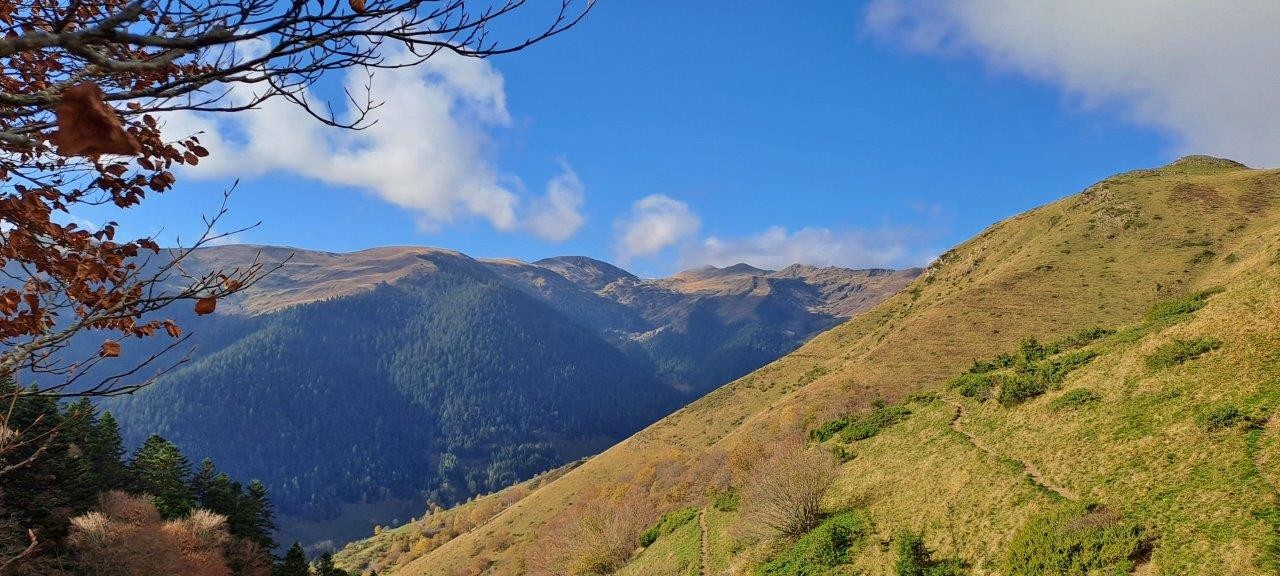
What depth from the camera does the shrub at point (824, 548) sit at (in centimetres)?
1966

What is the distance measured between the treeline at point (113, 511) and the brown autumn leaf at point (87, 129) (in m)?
31.7

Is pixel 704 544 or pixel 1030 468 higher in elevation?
pixel 1030 468

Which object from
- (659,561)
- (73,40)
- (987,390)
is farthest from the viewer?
(659,561)

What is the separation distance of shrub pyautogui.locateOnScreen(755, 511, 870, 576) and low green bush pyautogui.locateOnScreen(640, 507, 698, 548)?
14108 millimetres

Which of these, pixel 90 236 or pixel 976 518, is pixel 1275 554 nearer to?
pixel 976 518

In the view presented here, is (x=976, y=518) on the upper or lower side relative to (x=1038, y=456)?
lower

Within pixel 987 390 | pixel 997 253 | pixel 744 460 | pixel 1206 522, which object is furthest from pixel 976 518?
pixel 997 253

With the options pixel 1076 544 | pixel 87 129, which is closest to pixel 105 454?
pixel 87 129

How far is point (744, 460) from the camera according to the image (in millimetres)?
42312

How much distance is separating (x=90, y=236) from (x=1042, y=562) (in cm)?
1843

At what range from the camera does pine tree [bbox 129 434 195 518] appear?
47634 millimetres

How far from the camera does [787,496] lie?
23891mm

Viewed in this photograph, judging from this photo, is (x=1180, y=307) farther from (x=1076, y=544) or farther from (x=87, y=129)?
(x=87, y=129)

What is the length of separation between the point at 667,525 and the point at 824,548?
59.0ft
